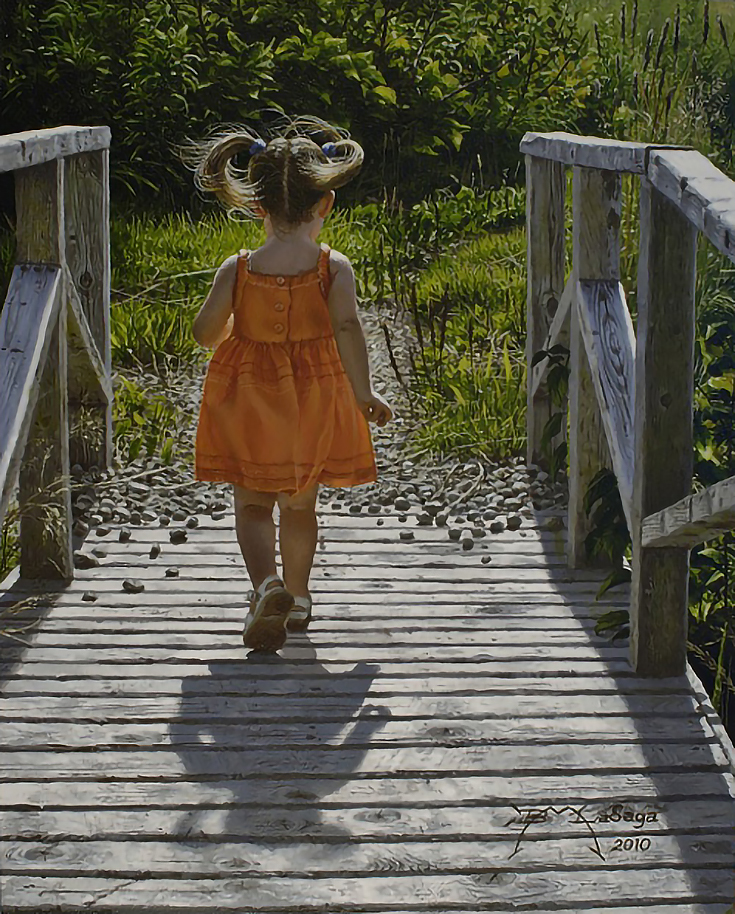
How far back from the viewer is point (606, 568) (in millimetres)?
4312

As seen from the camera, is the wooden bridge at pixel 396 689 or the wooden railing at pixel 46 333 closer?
the wooden bridge at pixel 396 689

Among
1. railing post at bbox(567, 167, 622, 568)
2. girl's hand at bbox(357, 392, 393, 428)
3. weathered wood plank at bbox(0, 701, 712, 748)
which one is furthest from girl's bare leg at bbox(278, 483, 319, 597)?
railing post at bbox(567, 167, 622, 568)

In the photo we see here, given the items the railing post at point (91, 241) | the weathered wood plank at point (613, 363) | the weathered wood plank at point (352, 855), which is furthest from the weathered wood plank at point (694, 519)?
the railing post at point (91, 241)

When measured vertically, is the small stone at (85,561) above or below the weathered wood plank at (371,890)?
below

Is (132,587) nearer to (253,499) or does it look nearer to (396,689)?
(253,499)

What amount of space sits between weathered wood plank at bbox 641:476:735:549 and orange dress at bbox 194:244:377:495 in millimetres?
888

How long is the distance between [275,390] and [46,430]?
768 millimetres

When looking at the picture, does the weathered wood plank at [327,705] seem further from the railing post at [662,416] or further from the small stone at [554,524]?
the small stone at [554,524]

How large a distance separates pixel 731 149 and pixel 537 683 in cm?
422

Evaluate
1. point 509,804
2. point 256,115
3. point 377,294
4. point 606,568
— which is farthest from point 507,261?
point 509,804

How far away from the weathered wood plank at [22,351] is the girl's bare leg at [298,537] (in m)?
0.71

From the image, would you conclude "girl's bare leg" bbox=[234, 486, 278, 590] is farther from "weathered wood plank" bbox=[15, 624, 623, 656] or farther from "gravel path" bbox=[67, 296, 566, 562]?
"gravel path" bbox=[67, 296, 566, 562]

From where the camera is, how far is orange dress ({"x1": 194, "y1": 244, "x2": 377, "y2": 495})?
3.73 m

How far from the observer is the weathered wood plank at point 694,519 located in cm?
272
